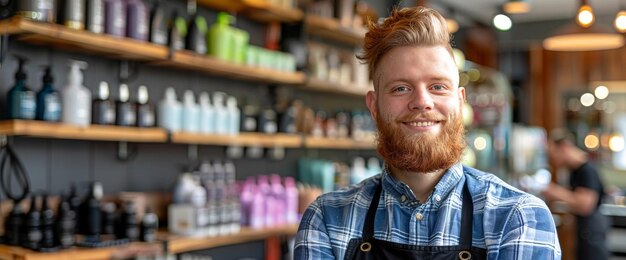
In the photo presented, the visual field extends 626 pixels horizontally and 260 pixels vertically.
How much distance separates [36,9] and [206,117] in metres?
1.24

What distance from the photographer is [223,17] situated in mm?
4105

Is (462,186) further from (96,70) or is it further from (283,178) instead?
(283,178)

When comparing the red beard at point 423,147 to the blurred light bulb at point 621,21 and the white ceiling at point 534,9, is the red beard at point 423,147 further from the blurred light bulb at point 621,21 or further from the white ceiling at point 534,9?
the white ceiling at point 534,9

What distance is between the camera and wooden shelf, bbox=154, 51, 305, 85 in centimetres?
377

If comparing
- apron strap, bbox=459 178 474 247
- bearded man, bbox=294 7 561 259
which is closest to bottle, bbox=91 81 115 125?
bearded man, bbox=294 7 561 259

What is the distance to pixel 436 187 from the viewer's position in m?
1.49

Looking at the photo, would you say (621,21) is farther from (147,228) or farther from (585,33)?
(147,228)

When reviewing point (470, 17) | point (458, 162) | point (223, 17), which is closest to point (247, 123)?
point (223, 17)

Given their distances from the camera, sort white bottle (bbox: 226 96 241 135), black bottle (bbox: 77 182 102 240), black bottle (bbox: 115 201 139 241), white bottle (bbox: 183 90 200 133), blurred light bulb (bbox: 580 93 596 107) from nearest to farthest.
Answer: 1. black bottle (bbox: 77 182 102 240)
2. black bottle (bbox: 115 201 139 241)
3. white bottle (bbox: 183 90 200 133)
4. white bottle (bbox: 226 96 241 135)
5. blurred light bulb (bbox: 580 93 596 107)

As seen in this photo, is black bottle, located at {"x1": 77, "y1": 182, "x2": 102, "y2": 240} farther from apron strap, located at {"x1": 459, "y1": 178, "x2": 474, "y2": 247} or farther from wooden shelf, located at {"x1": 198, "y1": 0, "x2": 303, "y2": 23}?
apron strap, located at {"x1": 459, "y1": 178, "x2": 474, "y2": 247}

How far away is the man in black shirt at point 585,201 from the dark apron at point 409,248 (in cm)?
456

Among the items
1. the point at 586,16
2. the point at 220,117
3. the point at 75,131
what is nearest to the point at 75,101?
the point at 75,131

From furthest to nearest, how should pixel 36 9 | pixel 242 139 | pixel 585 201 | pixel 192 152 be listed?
pixel 585 201
pixel 192 152
pixel 242 139
pixel 36 9

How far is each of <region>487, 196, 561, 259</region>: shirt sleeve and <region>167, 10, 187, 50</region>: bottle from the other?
8.49ft
